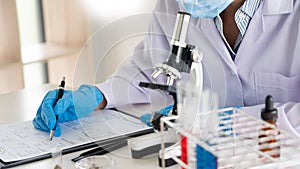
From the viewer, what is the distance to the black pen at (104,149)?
117 centimetres

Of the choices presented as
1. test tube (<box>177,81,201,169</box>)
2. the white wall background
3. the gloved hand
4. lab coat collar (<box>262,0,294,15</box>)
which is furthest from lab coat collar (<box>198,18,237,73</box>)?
test tube (<box>177,81,201,169</box>)

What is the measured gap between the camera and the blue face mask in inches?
52.1

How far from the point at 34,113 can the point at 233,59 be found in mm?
628

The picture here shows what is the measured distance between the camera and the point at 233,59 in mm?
1475

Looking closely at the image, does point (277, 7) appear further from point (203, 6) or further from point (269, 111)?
point (269, 111)

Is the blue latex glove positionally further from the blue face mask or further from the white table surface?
the blue face mask

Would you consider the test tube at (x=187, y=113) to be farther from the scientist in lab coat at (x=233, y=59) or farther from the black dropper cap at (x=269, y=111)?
the scientist in lab coat at (x=233, y=59)

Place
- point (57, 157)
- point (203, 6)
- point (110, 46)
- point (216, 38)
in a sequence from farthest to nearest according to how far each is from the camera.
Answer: point (216, 38), point (203, 6), point (110, 46), point (57, 157)

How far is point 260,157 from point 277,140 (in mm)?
54

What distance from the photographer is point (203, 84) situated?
1.10m

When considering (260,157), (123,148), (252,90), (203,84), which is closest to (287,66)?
(252,90)

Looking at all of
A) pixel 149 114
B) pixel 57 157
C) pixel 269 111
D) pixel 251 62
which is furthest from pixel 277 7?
pixel 57 157

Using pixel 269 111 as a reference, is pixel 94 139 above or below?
below

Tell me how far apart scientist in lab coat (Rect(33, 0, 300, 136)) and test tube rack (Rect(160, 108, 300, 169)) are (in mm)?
347
